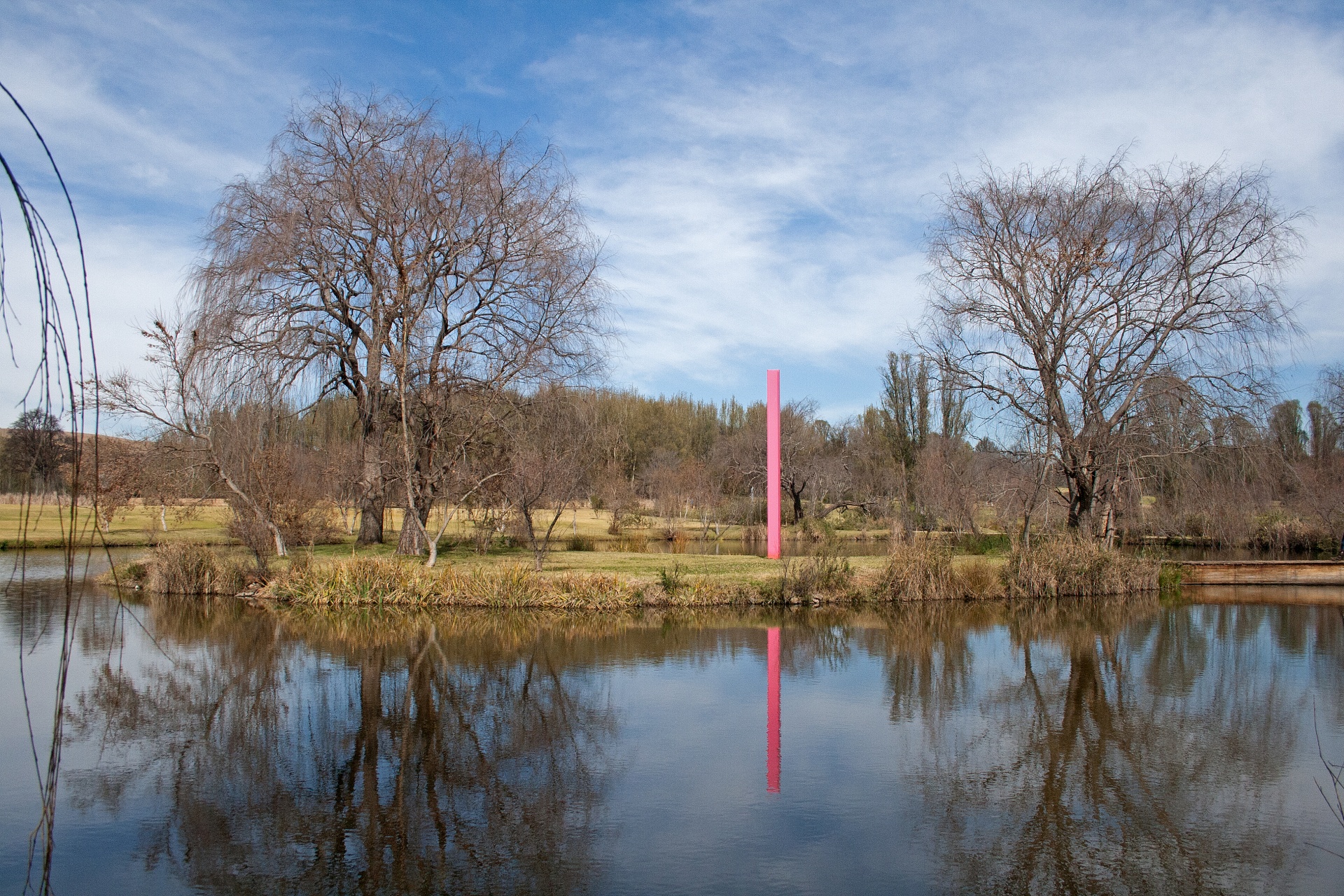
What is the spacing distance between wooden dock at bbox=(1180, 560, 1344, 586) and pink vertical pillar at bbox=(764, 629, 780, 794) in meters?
13.0

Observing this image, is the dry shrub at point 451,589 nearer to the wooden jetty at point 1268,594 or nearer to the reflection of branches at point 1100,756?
the reflection of branches at point 1100,756

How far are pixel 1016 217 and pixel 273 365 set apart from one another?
17308 millimetres

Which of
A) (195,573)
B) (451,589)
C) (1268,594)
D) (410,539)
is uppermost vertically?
(410,539)

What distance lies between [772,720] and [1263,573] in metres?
17.6

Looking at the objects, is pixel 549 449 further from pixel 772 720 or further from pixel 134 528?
pixel 134 528

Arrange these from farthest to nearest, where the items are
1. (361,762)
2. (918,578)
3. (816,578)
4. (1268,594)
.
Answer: (1268,594), (918,578), (816,578), (361,762)

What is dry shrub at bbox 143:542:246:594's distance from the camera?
18.2 m

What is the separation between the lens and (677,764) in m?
7.85

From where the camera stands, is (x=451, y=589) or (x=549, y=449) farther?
(x=549, y=449)

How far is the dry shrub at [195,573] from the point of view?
59.7 ft

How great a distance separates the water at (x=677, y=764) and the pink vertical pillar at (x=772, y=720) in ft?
0.18

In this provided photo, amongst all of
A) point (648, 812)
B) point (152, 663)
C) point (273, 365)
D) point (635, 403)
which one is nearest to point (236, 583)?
Answer: point (273, 365)

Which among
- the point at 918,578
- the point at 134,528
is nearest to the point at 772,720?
the point at 918,578

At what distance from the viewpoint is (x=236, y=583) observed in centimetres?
1812
